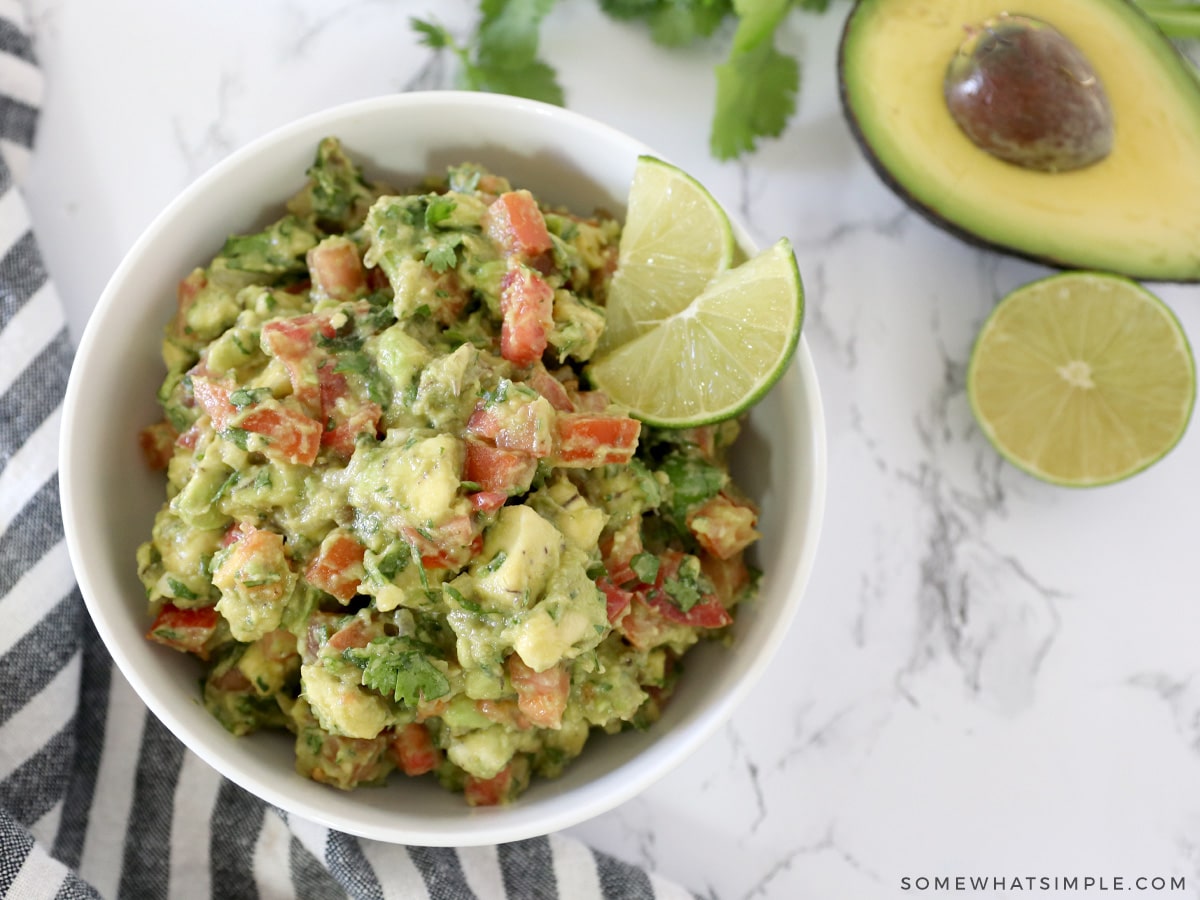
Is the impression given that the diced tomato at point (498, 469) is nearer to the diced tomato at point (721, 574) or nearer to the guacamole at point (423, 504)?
the guacamole at point (423, 504)

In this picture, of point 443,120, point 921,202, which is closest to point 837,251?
point 921,202

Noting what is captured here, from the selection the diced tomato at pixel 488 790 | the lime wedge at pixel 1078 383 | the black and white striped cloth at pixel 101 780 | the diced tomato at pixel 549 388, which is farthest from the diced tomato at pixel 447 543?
the lime wedge at pixel 1078 383

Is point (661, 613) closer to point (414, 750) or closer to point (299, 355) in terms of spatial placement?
point (414, 750)

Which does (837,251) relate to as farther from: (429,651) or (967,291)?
(429,651)

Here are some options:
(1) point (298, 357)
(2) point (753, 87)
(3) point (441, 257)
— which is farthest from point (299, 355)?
(2) point (753, 87)

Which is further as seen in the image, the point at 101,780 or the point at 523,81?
the point at 523,81
